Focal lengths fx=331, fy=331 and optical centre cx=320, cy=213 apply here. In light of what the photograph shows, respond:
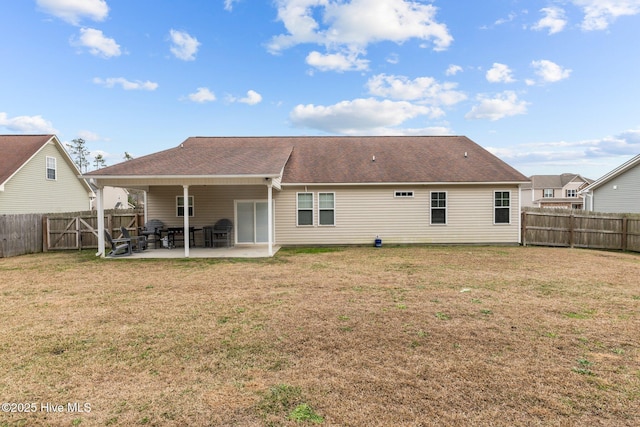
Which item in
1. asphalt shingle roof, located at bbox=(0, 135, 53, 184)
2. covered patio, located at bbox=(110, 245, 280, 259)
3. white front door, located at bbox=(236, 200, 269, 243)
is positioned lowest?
covered patio, located at bbox=(110, 245, 280, 259)

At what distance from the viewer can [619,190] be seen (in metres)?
17.3

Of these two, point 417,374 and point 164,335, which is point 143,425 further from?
point 417,374

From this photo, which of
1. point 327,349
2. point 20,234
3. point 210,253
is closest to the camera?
point 327,349

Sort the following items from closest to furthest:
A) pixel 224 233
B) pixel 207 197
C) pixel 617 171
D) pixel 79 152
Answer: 1. pixel 224 233
2. pixel 207 197
3. pixel 617 171
4. pixel 79 152

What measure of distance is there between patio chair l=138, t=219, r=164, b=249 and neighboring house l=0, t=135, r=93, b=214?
7.02 meters

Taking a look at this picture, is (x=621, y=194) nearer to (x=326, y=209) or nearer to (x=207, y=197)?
(x=326, y=209)

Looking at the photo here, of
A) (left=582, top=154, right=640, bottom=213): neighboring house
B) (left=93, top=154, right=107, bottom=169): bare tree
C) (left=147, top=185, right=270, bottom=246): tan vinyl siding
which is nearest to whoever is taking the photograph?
(left=147, top=185, right=270, bottom=246): tan vinyl siding

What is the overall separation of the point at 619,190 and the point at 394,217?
13.0 m

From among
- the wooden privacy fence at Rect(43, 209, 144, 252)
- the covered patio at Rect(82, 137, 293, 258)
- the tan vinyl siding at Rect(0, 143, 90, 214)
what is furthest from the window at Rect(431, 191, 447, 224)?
the tan vinyl siding at Rect(0, 143, 90, 214)

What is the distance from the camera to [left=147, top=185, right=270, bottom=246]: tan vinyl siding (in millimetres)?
13773

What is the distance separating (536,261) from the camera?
10.3 metres

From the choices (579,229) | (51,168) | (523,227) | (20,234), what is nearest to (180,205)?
(20,234)

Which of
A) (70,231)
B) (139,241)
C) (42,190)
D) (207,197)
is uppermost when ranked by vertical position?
(42,190)

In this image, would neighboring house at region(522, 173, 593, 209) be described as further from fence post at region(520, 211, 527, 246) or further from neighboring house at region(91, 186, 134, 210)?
neighboring house at region(91, 186, 134, 210)
